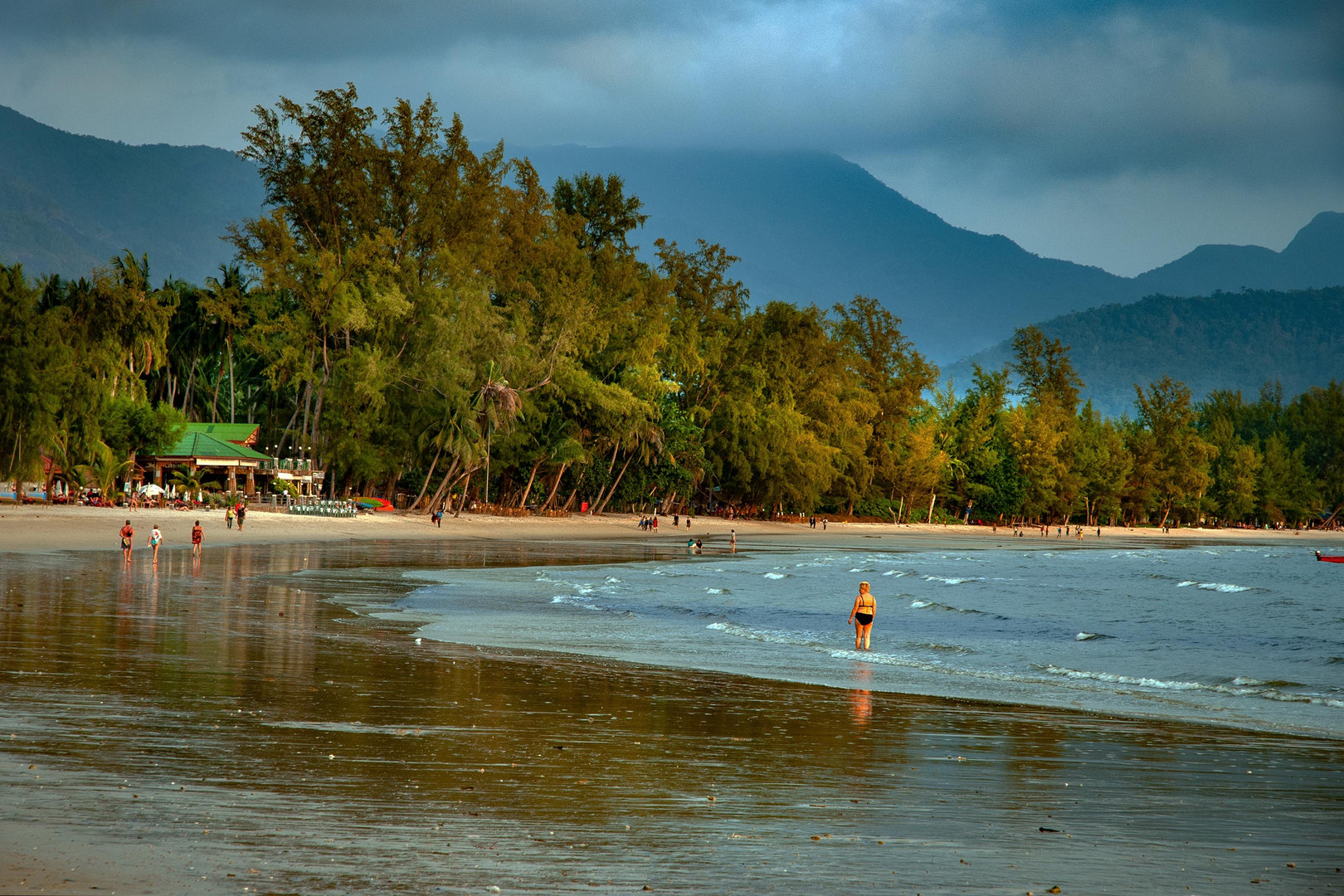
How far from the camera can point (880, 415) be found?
104m

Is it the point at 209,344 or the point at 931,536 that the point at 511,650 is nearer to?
the point at 209,344

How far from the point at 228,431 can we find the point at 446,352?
17.8 meters

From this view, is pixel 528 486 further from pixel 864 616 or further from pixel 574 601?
pixel 864 616

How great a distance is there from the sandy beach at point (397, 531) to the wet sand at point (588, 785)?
29134mm

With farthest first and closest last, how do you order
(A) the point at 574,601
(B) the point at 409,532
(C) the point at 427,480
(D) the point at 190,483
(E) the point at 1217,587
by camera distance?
(C) the point at 427,480 → (D) the point at 190,483 → (B) the point at 409,532 → (E) the point at 1217,587 → (A) the point at 574,601

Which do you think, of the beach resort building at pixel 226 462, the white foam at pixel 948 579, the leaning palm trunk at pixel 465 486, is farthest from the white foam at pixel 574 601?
the beach resort building at pixel 226 462

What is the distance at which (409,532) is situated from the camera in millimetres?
57781

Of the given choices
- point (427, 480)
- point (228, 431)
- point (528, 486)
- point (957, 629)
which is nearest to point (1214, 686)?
point (957, 629)

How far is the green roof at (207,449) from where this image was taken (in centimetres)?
6438

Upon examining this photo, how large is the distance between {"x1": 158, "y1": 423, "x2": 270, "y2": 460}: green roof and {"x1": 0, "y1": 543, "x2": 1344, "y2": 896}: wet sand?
53.3 m

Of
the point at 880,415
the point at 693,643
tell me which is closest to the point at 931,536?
→ the point at 880,415

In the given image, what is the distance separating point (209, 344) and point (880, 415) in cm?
5878

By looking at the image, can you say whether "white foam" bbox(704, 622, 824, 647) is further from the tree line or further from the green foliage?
the green foliage

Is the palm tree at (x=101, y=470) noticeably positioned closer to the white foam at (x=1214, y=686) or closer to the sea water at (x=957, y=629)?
the sea water at (x=957, y=629)
